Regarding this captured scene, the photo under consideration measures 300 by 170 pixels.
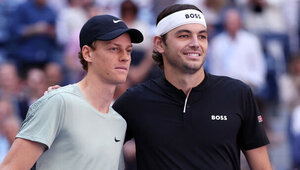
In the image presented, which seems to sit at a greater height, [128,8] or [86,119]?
[128,8]

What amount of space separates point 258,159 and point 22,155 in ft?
5.32

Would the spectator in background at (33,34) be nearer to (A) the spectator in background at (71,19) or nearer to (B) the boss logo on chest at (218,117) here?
(A) the spectator in background at (71,19)

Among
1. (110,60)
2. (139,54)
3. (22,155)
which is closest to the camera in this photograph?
(22,155)

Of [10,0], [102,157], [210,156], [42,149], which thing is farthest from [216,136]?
[10,0]

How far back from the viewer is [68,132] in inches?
155

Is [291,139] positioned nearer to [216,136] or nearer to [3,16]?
[216,136]

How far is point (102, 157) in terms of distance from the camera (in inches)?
159

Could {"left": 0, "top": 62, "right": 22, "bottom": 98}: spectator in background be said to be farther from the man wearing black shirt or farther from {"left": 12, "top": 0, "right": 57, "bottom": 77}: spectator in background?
the man wearing black shirt

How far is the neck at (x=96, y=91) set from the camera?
4.14 metres

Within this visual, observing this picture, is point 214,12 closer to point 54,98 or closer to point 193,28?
point 193,28

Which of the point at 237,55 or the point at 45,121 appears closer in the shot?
the point at 45,121

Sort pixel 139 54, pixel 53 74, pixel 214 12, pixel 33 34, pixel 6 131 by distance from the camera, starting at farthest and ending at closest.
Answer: pixel 214 12
pixel 33 34
pixel 53 74
pixel 139 54
pixel 6 131

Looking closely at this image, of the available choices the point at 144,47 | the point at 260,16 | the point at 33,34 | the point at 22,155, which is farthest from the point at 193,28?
the point at 260,16

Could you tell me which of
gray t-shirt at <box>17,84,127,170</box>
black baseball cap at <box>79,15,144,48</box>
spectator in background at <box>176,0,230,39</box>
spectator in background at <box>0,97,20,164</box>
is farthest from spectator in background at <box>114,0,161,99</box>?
gray t-shirt at <box>17,84,127,170</box>
